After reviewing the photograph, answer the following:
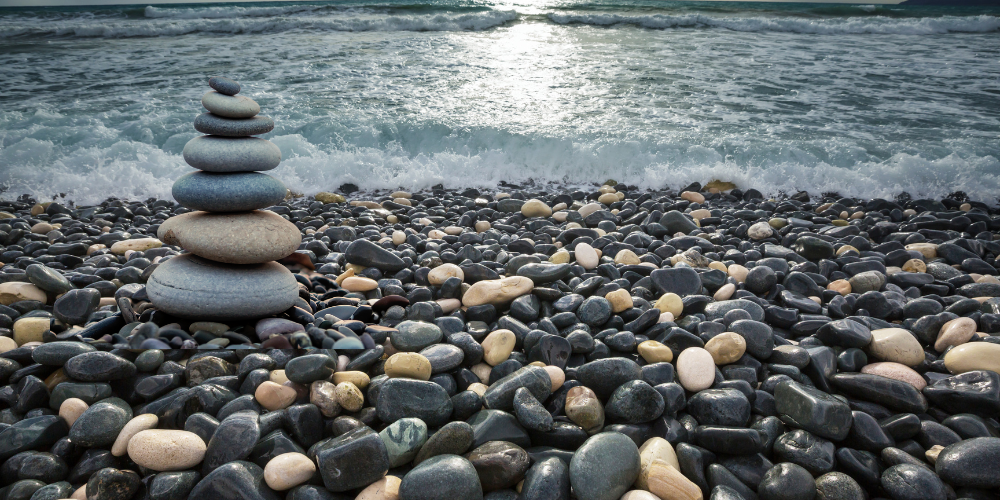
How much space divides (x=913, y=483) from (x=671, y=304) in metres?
1.01

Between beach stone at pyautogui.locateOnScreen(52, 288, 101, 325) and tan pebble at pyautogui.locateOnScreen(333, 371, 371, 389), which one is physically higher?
tan pebble at pyautogui.locateOnScreen(333, 371, 371, 389)

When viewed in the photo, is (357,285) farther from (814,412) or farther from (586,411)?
(814,412)

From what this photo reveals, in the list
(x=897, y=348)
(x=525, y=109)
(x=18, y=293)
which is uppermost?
(x=525, y=109)

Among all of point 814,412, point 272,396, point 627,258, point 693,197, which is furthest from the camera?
point 693,197

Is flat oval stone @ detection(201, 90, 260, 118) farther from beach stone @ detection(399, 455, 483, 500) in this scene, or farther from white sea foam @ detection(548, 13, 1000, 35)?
white sea foam @ detection(548, 13, 1000, 35)

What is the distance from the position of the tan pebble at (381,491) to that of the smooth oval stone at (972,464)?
1.49m

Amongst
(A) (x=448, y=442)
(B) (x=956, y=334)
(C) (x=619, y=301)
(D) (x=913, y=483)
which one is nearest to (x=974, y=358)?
(B) (x=956, y=334)

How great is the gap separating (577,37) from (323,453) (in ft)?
40.8

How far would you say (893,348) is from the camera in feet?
6.05

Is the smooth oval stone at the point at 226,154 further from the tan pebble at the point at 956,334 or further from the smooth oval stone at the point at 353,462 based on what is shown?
the tan pebble at the point at 956,334

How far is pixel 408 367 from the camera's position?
5.58 ft

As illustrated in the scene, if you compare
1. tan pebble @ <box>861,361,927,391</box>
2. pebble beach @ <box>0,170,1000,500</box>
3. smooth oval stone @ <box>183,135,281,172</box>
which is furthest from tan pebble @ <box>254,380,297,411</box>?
tan pebble @ <box>861,361,927,391</box>

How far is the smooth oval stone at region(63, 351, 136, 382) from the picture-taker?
163cm

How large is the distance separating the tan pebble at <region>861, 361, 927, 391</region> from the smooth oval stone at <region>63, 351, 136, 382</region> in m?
2.57
